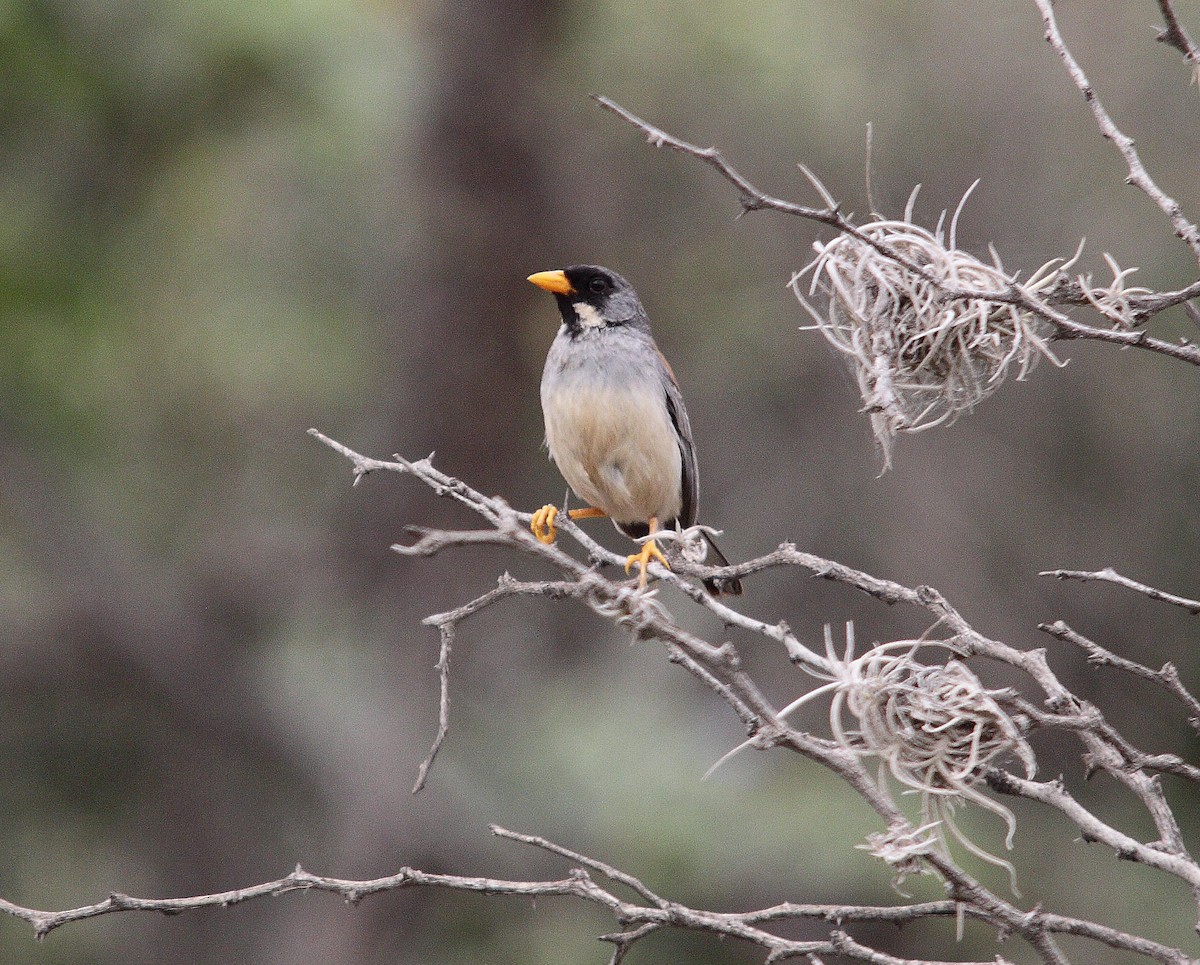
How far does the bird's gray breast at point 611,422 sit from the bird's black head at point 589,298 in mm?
87

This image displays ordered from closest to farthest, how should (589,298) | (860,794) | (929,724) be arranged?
(860,794) < (929,724) < (589,298)

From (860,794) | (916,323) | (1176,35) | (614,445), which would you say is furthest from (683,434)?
(860,794)

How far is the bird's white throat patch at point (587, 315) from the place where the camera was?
608 cm

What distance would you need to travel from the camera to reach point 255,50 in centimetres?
991

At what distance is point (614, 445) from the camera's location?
18.9ft

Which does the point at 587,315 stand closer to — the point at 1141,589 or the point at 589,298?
the point at 589,298

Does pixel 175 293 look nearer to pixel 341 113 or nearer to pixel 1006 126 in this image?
pixel 341 113

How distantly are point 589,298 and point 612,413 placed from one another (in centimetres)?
68

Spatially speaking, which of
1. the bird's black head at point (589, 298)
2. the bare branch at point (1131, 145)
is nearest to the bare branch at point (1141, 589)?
the bare branch at point (1131, 145)

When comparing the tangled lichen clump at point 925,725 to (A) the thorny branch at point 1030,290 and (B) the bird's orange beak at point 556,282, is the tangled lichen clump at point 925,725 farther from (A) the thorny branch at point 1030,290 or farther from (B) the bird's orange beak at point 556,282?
(B) the bird's orange beak at point 556,282

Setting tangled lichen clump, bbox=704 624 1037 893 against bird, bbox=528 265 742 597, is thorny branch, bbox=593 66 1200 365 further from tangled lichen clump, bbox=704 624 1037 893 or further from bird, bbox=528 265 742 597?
bird, bbox=528 265 742 597

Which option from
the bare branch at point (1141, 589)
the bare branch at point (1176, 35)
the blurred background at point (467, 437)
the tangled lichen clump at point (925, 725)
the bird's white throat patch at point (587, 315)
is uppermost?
the blurred background at point (467, 437)

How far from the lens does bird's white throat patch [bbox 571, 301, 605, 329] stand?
20.0 feet

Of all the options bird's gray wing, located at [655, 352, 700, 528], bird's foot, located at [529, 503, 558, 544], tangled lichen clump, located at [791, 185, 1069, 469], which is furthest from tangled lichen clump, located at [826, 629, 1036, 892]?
bird's gray wing, located at [655, 352, 700, 528]
